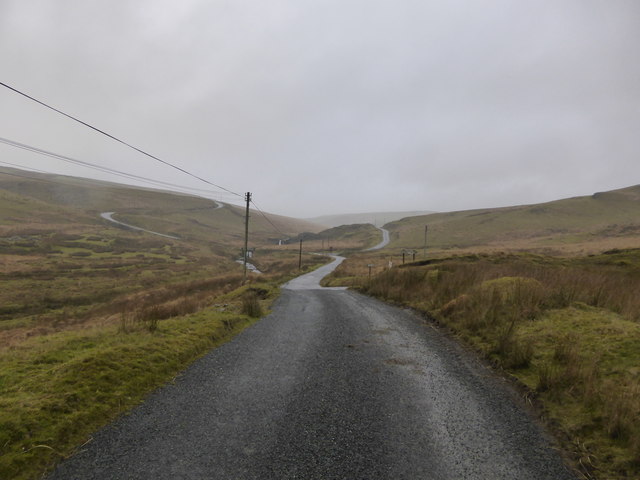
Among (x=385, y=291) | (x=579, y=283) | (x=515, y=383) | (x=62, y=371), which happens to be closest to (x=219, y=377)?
(x=62, y=371)

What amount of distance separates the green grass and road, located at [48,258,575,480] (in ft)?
1.67

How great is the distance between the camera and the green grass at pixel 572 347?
14.8 feet

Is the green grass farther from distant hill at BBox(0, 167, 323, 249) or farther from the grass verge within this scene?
distant hill at BBox(0, 167, 323, 249)

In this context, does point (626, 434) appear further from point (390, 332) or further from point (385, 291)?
point (385, 291)

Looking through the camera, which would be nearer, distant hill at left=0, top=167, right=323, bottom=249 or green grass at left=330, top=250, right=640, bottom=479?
green grass at left=330, top=250, right=640, bottom=479

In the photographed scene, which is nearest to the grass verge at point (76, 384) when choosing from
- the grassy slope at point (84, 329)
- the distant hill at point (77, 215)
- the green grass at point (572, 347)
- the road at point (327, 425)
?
the grassy slope at point (84, 329)

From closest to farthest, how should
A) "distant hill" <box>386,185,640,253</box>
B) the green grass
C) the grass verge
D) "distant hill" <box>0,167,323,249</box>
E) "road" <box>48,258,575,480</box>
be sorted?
1. "road" <box>48,258,575,480</box>
2. the grass verge
3. the green grass
4. "distant hill" <box>386,185,640,253</box>
5. "distant hill" <box>0,167,323,249</box>

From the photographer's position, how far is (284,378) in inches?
282

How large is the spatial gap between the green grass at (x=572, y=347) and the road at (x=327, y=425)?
0.51 m

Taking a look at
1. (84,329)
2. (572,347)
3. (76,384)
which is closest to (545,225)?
(572,347)

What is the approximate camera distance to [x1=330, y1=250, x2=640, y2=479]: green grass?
4.52 m

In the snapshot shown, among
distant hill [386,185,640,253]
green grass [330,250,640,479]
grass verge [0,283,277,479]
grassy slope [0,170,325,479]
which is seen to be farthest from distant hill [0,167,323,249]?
green grass [330,250,640,479]

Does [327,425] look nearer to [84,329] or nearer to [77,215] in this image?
[84,329]

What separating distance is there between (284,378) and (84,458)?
3.72 meters
